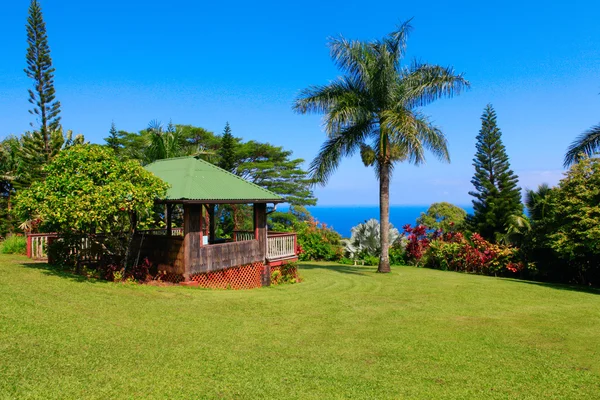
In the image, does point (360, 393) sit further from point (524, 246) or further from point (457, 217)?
point (457, 217)

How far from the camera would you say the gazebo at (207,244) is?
10.9m

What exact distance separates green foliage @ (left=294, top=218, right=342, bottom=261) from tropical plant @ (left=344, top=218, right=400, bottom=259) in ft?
3.78

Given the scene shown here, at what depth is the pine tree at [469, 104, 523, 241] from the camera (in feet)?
92.2

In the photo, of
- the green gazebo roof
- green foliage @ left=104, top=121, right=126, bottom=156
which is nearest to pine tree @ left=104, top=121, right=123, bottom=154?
green foliage @ left=104, top=121, right=126, bottom=156

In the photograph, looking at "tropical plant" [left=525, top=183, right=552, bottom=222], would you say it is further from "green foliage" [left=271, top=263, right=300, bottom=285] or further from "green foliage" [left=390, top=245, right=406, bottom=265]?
"green foliage" [left=271, top=263, right=300, bottom=285]

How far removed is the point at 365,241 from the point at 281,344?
45.4ft

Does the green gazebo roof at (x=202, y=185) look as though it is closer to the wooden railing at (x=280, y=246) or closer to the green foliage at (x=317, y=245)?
the wooden railing at (x=280, y=246)

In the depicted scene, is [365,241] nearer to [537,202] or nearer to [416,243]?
[416,243]

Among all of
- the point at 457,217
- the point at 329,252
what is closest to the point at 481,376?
the point at 329,252

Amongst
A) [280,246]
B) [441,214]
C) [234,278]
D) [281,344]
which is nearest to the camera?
[281,344]

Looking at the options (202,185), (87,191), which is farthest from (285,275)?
(87,191)

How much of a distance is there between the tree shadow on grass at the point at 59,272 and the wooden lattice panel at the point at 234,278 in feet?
7.94

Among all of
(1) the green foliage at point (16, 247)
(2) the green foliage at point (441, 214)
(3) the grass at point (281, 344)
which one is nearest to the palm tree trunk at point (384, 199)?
(3) the grass at point (281, 344)

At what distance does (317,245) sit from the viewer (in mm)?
21266
